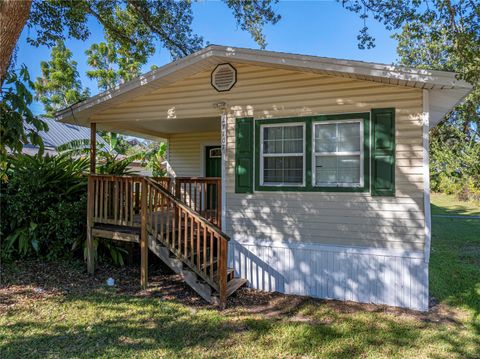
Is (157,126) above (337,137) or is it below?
above

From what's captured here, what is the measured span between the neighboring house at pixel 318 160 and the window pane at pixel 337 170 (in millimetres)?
17

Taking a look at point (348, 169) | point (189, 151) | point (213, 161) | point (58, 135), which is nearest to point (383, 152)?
point (348, 169)

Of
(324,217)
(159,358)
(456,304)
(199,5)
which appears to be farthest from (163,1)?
(456,304)

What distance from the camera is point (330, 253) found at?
17.8ft

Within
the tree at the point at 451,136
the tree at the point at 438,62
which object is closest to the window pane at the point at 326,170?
the tree at the point at 451,136

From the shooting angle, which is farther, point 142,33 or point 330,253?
point 142,33

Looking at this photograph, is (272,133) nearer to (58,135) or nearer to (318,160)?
(318,160)

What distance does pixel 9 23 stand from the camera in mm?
3117

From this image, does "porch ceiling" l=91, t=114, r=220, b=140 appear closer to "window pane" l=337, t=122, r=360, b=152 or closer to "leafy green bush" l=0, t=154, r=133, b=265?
"leafy green bush" l=0, t=154, r=133, b=265

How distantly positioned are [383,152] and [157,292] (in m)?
4.32

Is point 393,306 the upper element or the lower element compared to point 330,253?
lower

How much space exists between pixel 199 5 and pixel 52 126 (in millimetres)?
10827

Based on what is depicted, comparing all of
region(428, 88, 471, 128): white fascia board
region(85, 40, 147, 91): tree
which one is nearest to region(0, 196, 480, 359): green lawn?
region(428, 88, 471, 128): white fascia board

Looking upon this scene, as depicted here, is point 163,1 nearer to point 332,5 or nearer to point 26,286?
point 332,5
